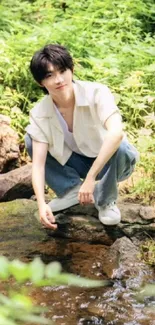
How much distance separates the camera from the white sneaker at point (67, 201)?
3328 millimetres

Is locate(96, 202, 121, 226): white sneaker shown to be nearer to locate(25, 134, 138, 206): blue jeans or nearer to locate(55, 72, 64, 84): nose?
locate(25, 134, 138, 206): blue jeans

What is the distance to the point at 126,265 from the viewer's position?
2971 millimetres

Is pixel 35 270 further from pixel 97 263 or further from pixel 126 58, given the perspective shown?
pixel 126 58

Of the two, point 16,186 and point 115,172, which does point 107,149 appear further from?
point 16,186

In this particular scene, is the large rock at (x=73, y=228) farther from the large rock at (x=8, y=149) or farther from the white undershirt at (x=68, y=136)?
the large rock at (x=8, y=149)

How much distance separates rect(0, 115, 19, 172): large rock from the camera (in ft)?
14.9

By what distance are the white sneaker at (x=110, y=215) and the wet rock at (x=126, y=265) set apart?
12cm

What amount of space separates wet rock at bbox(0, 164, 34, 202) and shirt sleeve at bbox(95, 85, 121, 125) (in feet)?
4.08

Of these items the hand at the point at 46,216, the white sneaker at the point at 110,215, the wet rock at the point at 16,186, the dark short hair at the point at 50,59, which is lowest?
the wet rock at the point at 16,186

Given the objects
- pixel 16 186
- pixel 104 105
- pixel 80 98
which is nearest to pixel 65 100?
pixel 80 98

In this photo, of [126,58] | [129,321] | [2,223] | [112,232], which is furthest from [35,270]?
[126,58]

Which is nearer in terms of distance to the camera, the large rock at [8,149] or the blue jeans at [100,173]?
the blue jeans at [100,173]

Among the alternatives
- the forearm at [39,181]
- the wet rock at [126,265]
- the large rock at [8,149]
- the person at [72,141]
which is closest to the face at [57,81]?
the person at [72,141]

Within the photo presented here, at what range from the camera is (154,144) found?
166 inches
